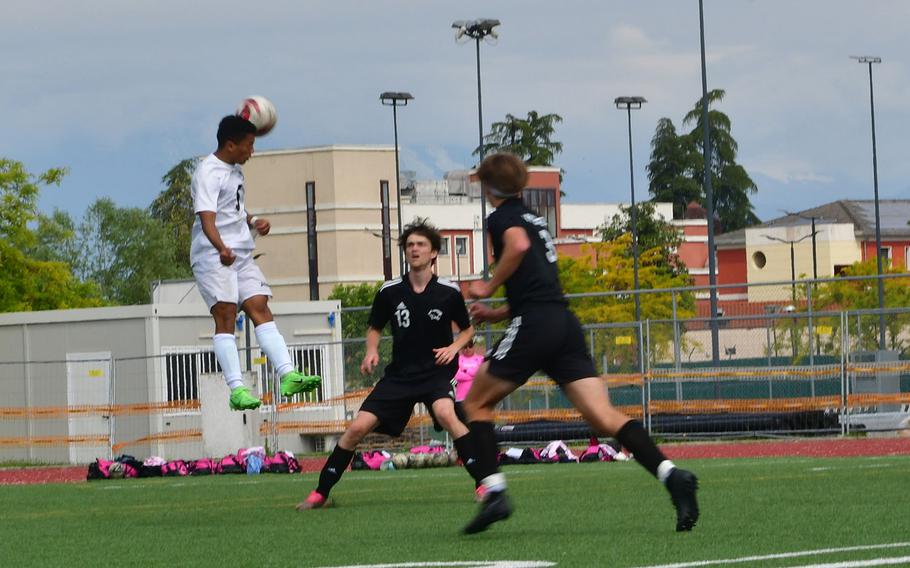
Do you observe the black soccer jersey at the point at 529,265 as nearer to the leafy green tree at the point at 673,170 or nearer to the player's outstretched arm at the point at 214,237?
the player's outstretched arm at the point at 214,237

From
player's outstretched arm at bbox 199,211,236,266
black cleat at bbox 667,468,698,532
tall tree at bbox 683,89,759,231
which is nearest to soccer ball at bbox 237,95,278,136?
player's outstretched arm at bbox 199,211,236,266

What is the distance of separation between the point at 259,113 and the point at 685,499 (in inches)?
182

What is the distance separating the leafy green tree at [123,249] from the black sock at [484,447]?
92753mm

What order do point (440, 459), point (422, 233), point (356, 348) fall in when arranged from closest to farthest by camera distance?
point (422, 233) < point (440, 459) < point (356, 348)

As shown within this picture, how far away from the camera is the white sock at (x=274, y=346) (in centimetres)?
1157

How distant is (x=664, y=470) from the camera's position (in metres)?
8.38

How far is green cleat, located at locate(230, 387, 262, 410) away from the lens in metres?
11.1

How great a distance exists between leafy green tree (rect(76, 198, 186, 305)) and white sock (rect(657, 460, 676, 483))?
93.6 m

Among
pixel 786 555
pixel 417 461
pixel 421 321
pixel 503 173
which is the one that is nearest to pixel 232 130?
pixel 421 321

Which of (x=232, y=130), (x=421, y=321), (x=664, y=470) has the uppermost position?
(x=232, y=130)

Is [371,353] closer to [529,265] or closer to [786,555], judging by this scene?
[529,265]

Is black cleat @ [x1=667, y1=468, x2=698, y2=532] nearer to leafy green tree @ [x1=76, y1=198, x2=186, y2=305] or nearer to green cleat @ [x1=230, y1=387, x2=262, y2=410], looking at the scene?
green cleat @ [x1=230, y1=387, x2=262, y2=410]

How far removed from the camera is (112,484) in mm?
17422

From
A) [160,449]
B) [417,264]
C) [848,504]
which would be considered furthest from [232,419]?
[848,504]
